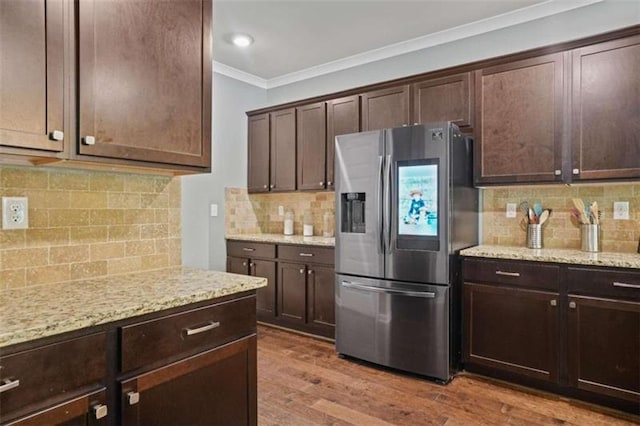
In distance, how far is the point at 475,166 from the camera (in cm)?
296

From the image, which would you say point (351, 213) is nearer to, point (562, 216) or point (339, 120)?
point (339, 120)

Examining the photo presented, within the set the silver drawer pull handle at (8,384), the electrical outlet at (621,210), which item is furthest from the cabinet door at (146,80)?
the electrical outlet at (621,210)

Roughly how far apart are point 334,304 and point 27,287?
2413 millimetres

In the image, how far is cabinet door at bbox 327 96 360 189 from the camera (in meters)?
3.67

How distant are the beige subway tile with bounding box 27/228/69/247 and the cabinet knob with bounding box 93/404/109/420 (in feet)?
2.33

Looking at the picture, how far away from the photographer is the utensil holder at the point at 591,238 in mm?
2686

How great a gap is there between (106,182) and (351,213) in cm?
186

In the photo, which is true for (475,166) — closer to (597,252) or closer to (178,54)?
(597,252)

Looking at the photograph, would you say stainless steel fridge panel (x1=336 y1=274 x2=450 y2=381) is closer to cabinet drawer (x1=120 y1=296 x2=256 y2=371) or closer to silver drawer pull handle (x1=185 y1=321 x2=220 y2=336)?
cabinet drawer (x1=120 y1=296 x2=256 y2=371)

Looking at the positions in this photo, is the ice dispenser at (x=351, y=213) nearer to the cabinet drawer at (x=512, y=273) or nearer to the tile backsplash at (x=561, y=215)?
the cabinet drawer at (x=512, y=273)

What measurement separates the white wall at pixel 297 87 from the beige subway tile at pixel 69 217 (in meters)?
2.21

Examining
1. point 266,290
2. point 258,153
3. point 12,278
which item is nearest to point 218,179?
Result: point 258,153

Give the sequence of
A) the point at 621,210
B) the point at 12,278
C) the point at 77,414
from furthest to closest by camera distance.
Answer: the point at 621,210
the point at 12,278
the point at 77,414

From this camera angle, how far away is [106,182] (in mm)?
1713
